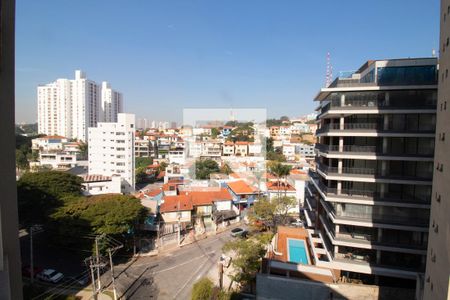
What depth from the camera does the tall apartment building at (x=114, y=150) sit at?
29.0m

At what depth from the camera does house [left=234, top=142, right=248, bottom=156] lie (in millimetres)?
39213

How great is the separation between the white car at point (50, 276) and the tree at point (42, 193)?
2.85 m

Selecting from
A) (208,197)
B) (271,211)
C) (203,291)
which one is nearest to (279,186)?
(271,211)

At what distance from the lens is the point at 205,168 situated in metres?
29.8

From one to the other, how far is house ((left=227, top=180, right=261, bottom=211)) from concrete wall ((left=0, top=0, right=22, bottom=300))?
20561mm

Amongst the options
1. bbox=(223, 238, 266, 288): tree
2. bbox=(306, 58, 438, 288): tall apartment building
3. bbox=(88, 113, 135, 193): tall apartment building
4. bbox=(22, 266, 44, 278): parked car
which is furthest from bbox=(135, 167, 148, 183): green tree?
bbox=(306, 58, 438, 288): tall apartment building

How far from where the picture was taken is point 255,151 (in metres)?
36.2

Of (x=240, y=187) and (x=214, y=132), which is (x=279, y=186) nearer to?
(x=240, y=187)

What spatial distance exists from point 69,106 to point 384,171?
207ft

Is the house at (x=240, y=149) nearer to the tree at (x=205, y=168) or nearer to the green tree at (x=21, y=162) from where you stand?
the tree at (x=205, y=168)

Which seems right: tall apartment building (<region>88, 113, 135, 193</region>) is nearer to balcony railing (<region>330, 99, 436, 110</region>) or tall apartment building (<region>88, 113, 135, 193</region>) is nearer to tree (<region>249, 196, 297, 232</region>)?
tree (<region>249, 196, 297, 232</region>)

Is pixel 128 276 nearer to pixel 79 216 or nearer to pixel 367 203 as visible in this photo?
pixel 79 216

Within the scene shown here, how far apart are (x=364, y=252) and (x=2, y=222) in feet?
37.3

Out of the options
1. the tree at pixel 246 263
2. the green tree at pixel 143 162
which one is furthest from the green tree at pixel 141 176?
the tree at pixel 246 263
